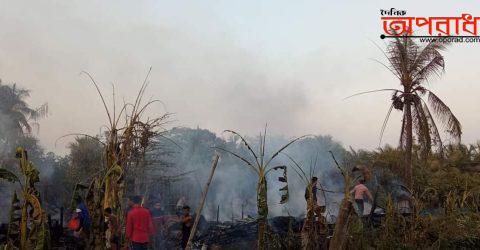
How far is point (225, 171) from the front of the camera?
907 inches

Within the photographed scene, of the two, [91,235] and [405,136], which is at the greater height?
[405,136]

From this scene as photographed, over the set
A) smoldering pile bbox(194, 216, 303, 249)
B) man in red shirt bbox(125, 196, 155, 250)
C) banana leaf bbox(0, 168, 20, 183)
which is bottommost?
smoldering pile bbox(194, 216, 303, 249)

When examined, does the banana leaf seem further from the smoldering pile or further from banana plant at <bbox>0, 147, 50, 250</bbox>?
the smoldering pile

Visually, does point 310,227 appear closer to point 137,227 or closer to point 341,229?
point 341,229

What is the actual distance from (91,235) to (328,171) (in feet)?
60.3

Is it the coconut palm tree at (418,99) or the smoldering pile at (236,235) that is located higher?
the coconut palm tree at (418,99)

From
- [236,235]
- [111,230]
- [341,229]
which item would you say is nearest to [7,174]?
[111,230]

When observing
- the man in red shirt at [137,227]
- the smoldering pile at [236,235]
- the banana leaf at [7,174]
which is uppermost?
the banana leaf at [7,174]

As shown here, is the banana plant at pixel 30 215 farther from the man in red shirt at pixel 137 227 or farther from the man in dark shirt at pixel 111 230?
the man in red shirt at pixel 137 227

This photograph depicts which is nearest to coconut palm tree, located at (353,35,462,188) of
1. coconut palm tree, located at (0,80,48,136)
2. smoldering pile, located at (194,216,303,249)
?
smoldering pile, located at (194,216,303,249)

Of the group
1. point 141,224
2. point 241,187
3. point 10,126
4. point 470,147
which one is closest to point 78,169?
point 10,126

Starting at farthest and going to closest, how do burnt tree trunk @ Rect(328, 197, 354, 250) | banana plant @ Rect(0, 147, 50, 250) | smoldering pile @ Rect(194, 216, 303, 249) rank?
smoldering pile @ Rect(194, 216, 303, 249) → burnt tree trunk @ Rect(328, 197, 354, 250) → banana plant @ Rect(0, 147, 50, 250)

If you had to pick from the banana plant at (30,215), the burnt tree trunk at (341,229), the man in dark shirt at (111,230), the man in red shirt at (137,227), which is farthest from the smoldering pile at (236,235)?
the banana plant at (30,215)

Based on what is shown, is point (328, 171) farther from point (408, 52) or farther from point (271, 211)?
point (408, 52)
